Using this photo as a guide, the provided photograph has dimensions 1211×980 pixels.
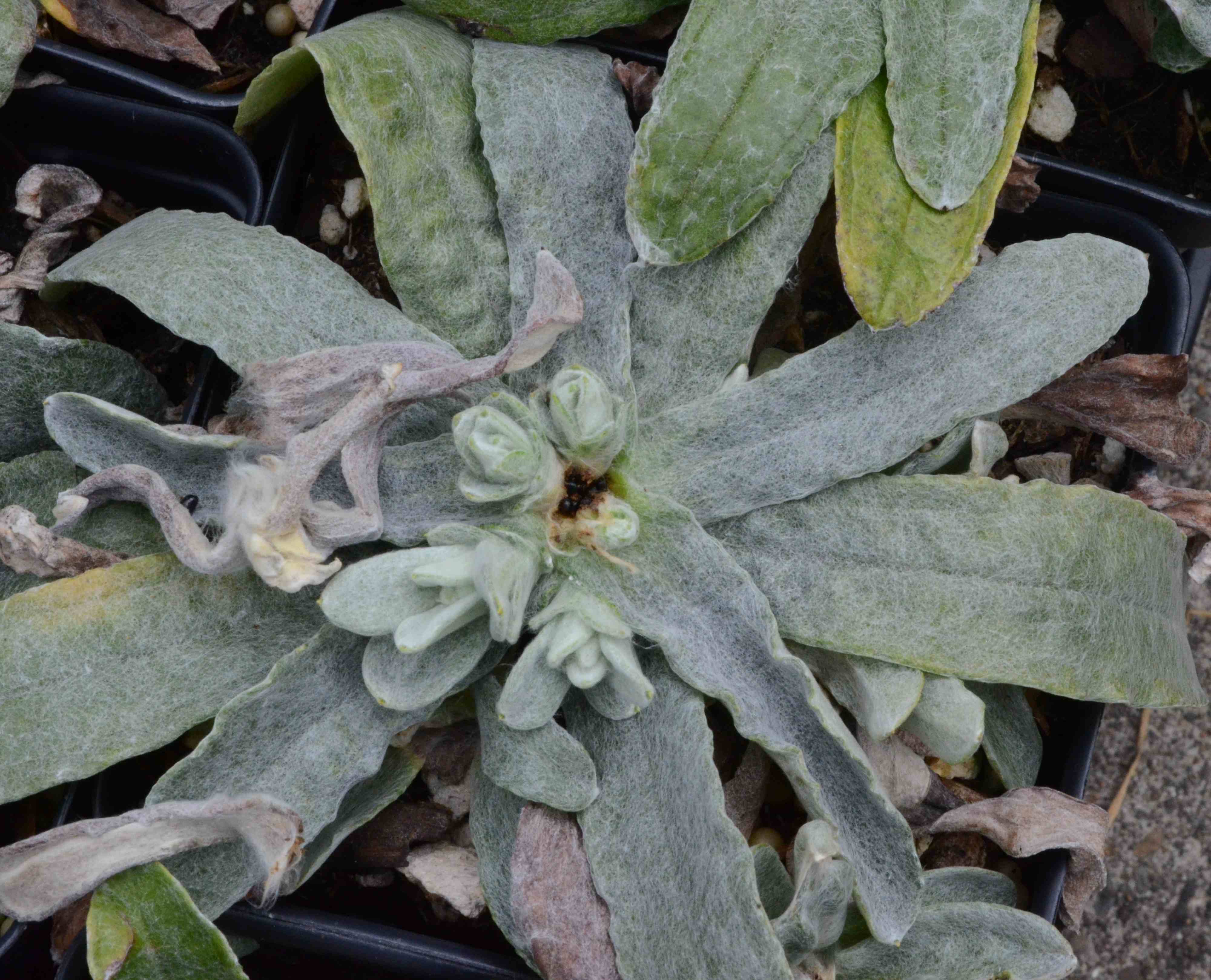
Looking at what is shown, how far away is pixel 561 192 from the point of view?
3.11 ft

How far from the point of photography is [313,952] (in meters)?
1.02

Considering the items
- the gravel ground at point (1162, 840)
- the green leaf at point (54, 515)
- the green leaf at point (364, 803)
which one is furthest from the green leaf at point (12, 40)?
the gravel ground at point (1162, 840)

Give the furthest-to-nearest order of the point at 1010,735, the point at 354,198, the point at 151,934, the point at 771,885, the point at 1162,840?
the point at 1162,840, the point at 354,198, the point at 1010,735, the point at 771,885, the point at 151,934

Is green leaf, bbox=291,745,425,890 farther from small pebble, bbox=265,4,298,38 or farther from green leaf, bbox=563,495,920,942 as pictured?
small pebble, bbox=265,4,298,38

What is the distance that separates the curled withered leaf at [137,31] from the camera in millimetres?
1124

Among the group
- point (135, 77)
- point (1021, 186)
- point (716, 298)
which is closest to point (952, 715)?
point (716, 298)

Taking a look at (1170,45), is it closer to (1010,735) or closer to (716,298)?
(716,298)

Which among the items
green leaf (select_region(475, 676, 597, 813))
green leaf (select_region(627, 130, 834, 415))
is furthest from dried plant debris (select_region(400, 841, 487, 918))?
green leaf (select_region(627, 130, 834, 415))

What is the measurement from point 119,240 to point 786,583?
651mm

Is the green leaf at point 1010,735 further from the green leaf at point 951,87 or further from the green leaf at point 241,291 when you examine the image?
the green leaf at point 241,291

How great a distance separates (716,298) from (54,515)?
1.92 ft

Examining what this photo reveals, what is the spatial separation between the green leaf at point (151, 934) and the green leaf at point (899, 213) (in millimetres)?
681

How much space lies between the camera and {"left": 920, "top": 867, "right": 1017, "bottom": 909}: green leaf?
3.18 feet

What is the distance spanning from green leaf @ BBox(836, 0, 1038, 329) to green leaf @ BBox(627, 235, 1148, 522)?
0.11 ft
